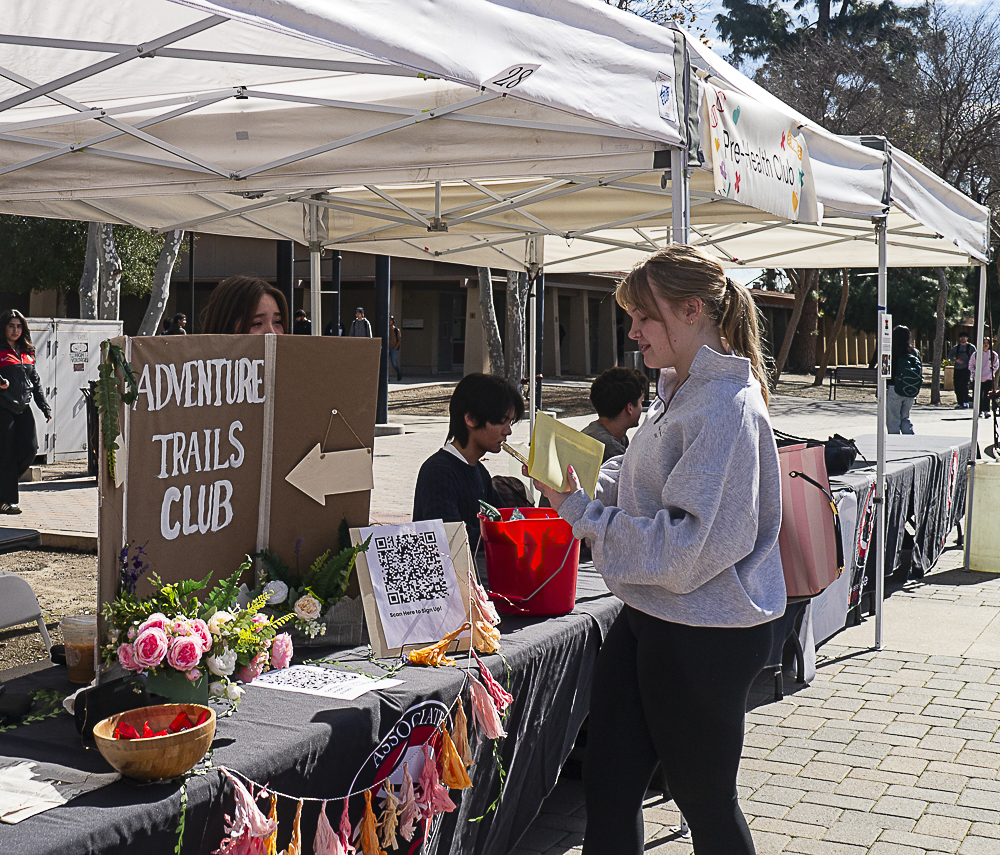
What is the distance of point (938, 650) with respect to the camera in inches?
235

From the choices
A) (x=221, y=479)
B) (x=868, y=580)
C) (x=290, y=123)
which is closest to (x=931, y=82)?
(x=868, y=580)

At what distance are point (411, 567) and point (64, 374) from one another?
1138cm

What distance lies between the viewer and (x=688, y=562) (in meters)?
2.15

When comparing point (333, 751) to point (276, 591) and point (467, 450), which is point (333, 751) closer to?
point (276, 591)

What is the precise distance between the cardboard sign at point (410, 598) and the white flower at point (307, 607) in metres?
0.11

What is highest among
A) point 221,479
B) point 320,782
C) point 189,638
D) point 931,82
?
point 931,82

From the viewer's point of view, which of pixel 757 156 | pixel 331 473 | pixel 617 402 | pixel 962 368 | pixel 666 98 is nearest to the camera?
pixel 331 473

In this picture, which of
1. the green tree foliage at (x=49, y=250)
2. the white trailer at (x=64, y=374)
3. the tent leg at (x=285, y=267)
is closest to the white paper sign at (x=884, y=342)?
the white trailer at (x=64, y=374)

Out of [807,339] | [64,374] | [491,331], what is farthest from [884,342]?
[807,339]

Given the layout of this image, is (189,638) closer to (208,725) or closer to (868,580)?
(208,725)

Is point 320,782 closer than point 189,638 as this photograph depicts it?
No

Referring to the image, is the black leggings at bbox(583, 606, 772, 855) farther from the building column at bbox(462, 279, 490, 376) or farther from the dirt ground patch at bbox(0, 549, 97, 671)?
the building column at bbox(462, 279, 490, 376)

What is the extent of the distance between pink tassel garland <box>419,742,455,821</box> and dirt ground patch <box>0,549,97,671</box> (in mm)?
3023

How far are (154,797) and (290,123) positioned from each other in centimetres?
288
